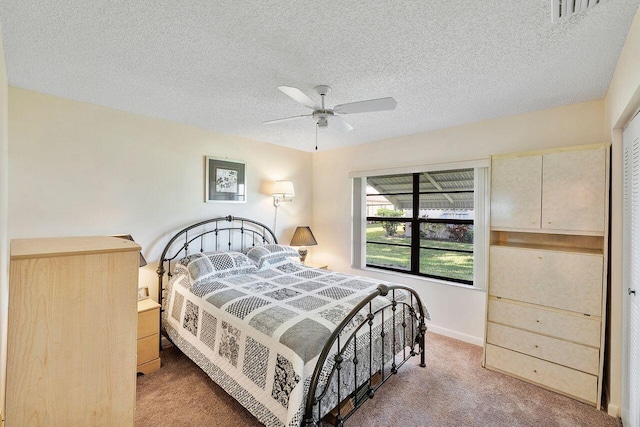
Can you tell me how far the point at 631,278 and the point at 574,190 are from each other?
772 mm

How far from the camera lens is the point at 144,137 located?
10.3 feet

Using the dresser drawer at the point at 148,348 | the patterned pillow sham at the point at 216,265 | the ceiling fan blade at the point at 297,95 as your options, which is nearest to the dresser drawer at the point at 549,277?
the ceiling fan blade at the point at 297,95

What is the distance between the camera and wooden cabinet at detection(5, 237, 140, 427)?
93 cm

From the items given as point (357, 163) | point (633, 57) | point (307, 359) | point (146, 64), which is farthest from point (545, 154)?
point (146, 64)

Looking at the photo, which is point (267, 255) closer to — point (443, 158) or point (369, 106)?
point (369, 106)

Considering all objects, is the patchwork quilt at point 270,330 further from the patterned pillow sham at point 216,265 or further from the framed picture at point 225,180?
A: the framed picture at point 225,180

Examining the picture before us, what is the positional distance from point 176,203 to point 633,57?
391cm

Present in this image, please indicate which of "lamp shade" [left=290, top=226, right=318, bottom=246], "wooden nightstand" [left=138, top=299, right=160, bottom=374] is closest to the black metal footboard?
"wooden nightstand" [left=138, top=299, right=160, bottom=374]

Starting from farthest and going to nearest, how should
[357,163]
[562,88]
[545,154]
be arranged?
[357,163], [545,154], [562,88]

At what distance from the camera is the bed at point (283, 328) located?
177 cm

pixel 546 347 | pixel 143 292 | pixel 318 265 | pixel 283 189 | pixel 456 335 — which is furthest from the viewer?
pixel 318 265

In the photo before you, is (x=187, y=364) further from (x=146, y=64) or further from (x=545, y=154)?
(x=545, y=154)

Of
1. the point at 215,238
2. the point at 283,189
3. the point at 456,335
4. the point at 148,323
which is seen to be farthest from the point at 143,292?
the point at 456,335

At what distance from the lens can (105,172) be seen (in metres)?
2.89
